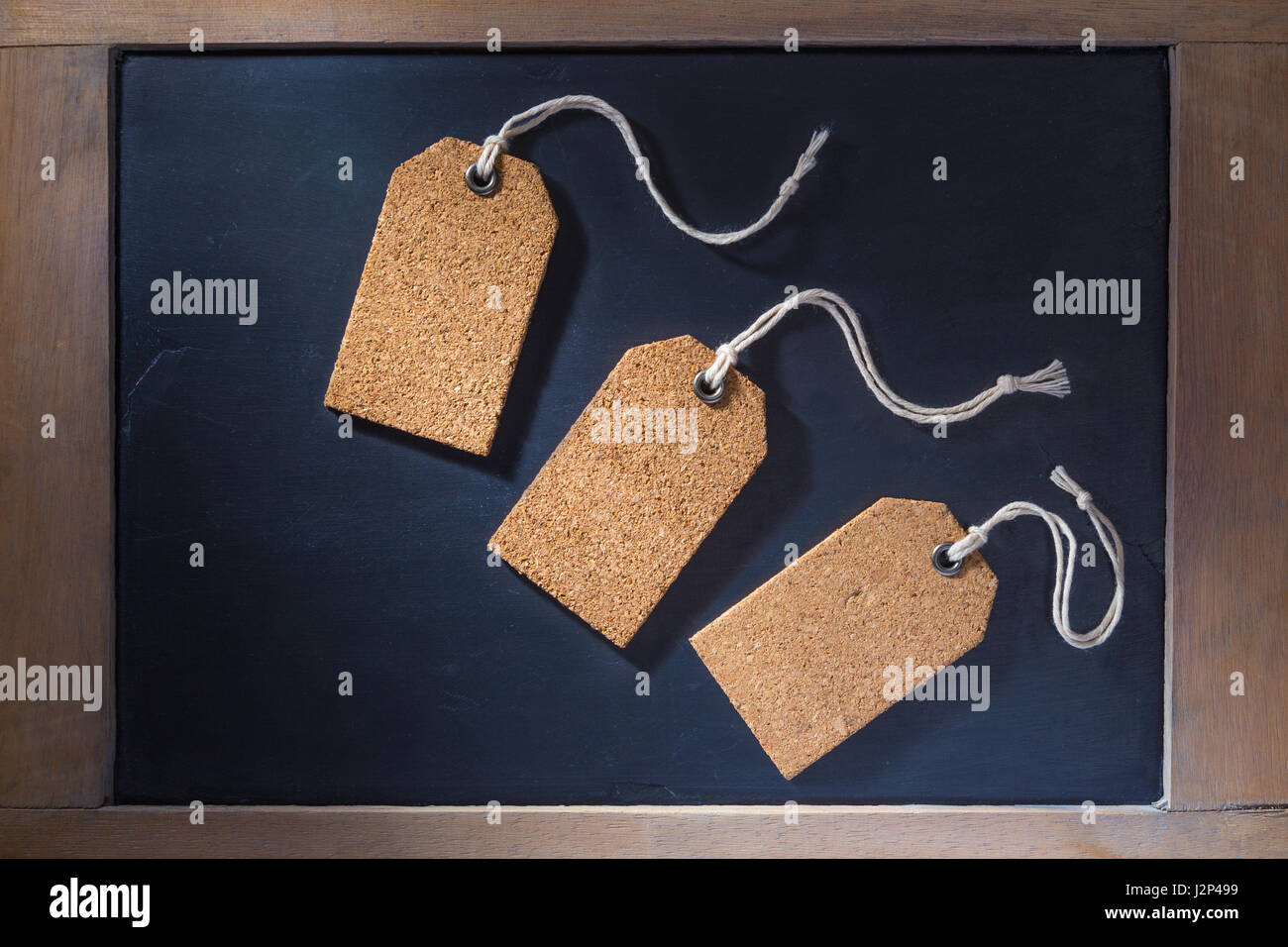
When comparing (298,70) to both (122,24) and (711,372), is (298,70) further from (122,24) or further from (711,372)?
(711,372)

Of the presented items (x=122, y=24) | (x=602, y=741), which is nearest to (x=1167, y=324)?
(x=602, y=741)

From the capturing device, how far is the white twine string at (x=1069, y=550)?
805 mm

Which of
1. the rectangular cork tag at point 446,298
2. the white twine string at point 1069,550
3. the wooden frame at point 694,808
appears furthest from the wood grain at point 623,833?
the rectangular cork tag at point 446,298

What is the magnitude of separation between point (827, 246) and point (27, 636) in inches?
36.1

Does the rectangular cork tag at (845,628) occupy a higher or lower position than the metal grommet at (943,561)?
lower

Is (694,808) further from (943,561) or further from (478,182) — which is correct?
(478,182)

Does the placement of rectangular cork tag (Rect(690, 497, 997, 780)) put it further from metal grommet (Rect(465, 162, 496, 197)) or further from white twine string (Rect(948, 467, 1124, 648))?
metal grommet (Rect(465, 162, 496, 197))

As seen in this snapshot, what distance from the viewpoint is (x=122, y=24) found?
0.81 m

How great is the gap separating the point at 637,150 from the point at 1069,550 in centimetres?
60

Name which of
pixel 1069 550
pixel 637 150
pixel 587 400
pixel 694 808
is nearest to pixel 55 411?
pixel 587 400

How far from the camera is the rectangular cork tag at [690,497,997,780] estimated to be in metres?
0.81

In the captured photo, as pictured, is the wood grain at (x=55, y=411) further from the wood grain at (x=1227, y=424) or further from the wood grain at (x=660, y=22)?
the wood grain at (x=1227, y=424)

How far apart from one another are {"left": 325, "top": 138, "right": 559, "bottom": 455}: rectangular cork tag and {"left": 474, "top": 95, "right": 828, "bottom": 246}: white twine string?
2 cm

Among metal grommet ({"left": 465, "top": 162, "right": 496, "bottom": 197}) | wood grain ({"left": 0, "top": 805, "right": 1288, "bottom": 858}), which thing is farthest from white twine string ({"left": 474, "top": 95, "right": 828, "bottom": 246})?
wood grain ({"left": 0, "top": 805, "right": 1288, "bottom": 858})
